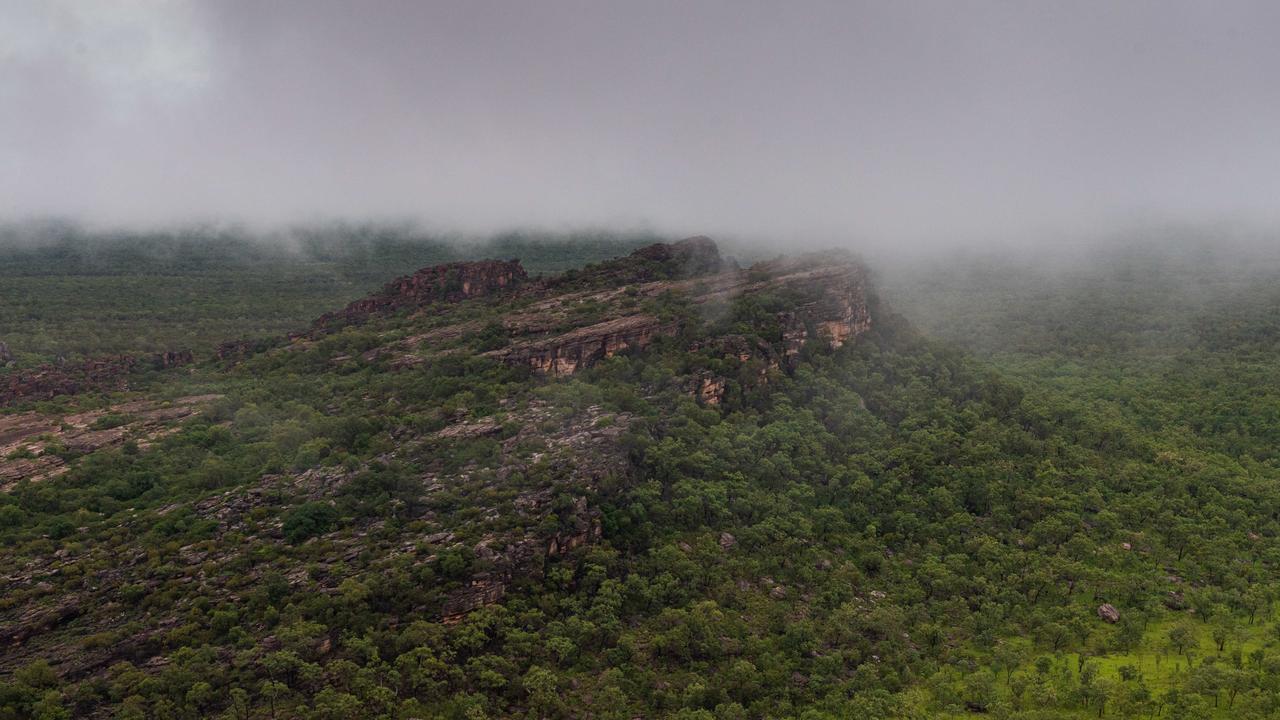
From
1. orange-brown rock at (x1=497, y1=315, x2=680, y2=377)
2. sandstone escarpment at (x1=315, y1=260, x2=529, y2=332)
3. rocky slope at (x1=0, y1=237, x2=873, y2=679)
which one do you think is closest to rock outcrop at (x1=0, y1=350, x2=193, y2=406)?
rocky slope at (x1=0, y1=237, x2=873, y2=679)

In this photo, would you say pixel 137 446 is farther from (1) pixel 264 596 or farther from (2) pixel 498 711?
(2) pixel 498 711

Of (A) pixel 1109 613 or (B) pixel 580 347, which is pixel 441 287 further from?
(A) pixel 1109 613

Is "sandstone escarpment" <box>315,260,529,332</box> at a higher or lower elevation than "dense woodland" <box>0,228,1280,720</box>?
higher

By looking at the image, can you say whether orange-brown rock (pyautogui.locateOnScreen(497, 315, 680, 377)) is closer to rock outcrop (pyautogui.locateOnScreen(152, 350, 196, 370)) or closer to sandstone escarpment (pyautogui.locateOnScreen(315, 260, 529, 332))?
sandstone escarpment (pyautogui.locateOnScreen(315, 260, 529, 332))

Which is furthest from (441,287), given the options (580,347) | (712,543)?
(712,543)

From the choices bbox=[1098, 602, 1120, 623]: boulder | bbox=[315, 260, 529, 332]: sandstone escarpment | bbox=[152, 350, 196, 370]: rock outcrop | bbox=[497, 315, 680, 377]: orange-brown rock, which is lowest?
bbox=[1098, 602, 1120, 623]: boulder

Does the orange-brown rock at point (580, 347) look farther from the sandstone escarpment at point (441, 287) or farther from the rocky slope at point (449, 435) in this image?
the sandstone escarpment at point (441, 287)

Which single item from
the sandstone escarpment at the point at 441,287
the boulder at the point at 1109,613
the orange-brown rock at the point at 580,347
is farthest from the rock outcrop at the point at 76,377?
the boulder at the point at 1109,613
